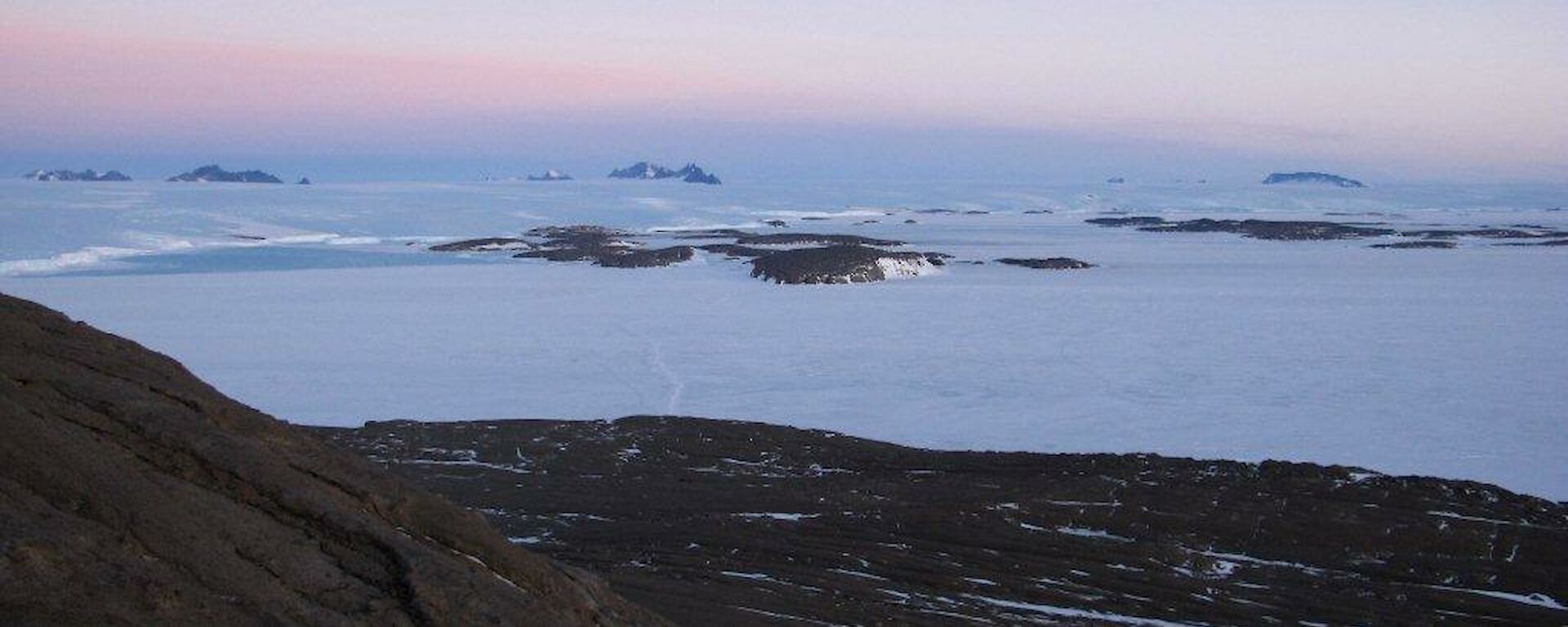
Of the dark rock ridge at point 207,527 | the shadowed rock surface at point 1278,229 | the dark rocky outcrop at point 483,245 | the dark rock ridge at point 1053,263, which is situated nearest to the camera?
the dark rock ridge at point 207,527

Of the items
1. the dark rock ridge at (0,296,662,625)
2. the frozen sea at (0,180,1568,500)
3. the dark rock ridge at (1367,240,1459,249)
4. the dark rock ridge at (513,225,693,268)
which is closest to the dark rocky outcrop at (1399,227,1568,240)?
the dark rock ridge at (1367,240,1459,249)

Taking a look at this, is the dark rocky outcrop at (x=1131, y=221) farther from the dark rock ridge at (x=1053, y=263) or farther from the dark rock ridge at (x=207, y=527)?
the dark rock ridge at (x=207, y=527)

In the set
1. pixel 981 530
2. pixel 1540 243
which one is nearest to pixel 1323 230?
pixel 1540 243

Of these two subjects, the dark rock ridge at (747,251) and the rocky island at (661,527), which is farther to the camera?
the dark rock ridge at (747,251)

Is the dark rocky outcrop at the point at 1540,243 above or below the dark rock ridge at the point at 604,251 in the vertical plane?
above

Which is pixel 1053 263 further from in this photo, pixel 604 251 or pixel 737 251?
pixel 604 251

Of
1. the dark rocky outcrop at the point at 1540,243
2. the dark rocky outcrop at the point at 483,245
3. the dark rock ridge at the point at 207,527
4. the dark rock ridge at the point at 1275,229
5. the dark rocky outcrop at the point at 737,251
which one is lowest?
the dark rocky outcrop at the point at 483,245

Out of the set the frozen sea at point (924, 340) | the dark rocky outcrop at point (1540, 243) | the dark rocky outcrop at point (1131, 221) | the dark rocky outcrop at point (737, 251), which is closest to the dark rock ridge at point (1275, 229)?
the dark rocky outcrop at point (1131, 221)
